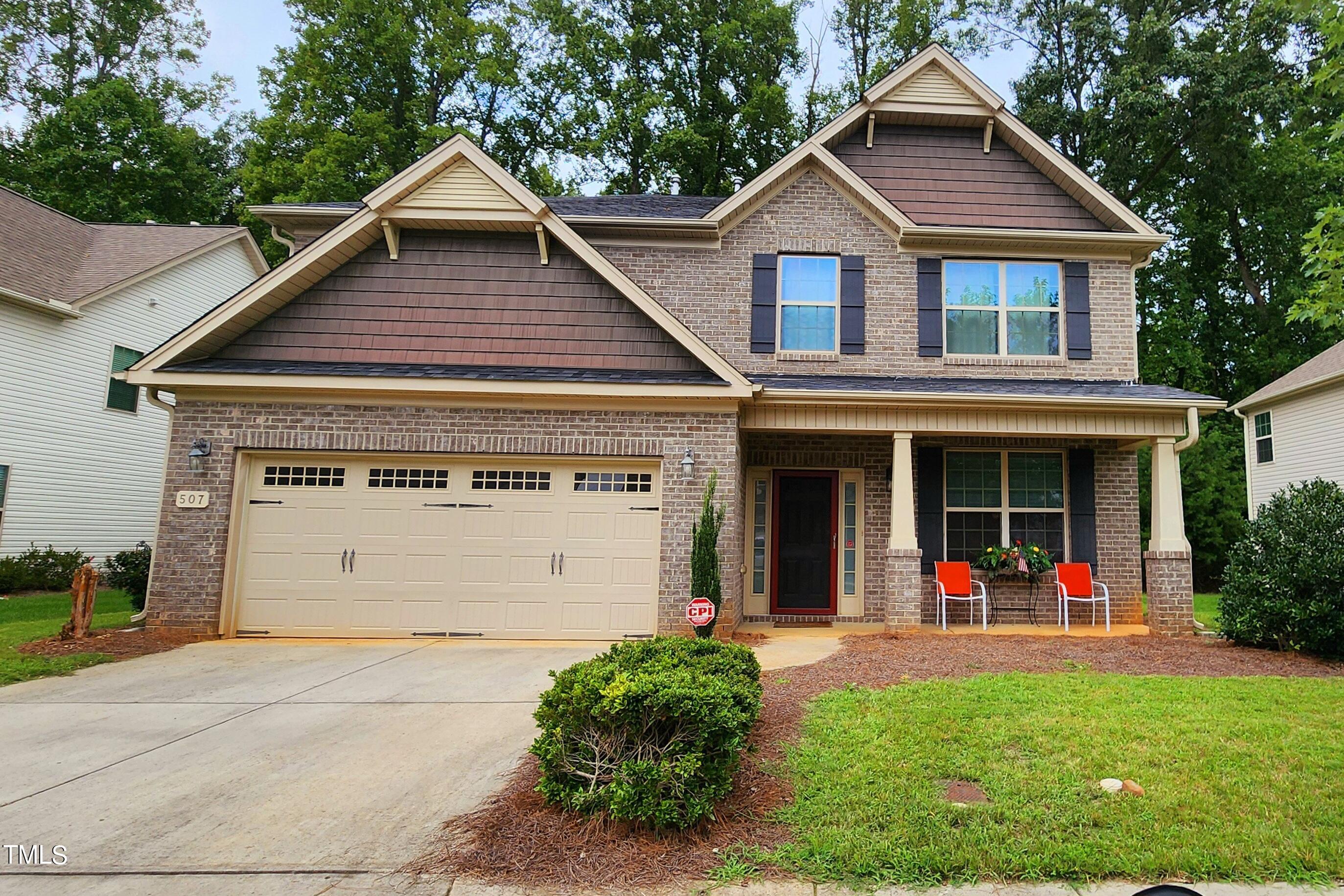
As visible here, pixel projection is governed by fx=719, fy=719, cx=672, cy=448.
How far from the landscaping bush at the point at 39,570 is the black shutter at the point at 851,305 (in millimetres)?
13963

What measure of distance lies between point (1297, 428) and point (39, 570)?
26587 mm

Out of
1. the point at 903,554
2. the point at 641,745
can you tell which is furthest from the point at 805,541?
the point at 641,745

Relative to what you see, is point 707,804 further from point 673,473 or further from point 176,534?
point 176,534

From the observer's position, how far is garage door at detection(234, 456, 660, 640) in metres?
9.02

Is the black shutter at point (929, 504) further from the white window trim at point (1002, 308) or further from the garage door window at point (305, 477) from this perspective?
the garage door window at point (305, 477)

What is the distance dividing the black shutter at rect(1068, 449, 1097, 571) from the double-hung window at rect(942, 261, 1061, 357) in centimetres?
168

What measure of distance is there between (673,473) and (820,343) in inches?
144

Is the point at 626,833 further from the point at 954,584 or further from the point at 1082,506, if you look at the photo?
the point at 1082,506

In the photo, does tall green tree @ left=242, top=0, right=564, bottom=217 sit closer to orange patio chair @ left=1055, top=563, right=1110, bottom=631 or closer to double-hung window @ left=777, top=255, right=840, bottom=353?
double-hung window @ left=777, top=255, right=840, bottom=353

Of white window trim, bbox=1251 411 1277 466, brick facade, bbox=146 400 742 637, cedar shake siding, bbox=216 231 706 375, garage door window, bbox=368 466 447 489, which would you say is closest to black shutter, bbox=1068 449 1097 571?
brick facade, bbox=146 400 742 637

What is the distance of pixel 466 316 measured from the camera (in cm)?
962

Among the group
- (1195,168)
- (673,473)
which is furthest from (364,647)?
(1195,168)

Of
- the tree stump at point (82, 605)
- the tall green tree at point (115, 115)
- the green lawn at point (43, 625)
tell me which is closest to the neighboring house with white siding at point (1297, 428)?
the green lawn at point (43, 625)

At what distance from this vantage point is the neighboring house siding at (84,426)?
43.1 feet
